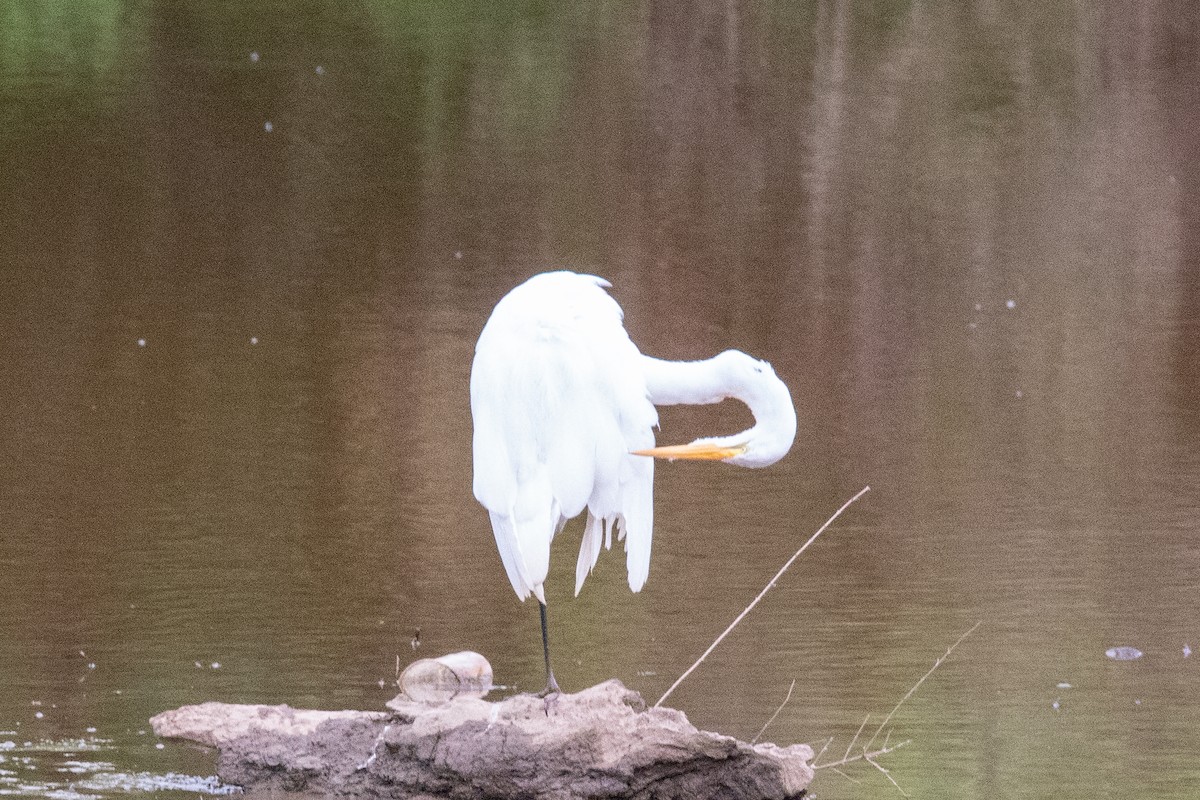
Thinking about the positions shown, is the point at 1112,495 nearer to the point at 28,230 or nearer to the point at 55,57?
the point at 28,230

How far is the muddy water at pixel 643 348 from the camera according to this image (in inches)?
229

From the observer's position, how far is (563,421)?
16.5 feet

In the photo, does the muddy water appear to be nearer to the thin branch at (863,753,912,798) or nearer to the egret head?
the thin branch at (863,753,912,798)

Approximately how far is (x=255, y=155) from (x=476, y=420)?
1022 centimetres

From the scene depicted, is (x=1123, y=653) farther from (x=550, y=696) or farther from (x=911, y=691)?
(x=550, y=696)

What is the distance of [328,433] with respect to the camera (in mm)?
8711

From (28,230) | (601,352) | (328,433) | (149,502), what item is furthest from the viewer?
(28,230)

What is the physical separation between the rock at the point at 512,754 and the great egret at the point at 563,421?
0.24 meters

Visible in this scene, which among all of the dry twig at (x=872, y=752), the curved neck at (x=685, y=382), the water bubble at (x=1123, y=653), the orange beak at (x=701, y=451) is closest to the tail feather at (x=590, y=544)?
the curved neck at (x=685, y=382)

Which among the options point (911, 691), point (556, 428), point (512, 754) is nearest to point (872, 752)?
point (911, 691)

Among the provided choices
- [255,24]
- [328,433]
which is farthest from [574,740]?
[255,24]

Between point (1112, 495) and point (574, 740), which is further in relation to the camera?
point (1112, 495)

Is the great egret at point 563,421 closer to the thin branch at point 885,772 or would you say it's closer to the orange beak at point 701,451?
the orange beak at point 701,451

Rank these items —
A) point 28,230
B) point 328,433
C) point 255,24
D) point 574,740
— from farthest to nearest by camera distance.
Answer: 1. point 255,24
2. point 28,230
3. point 328,433
4. point 574,740
